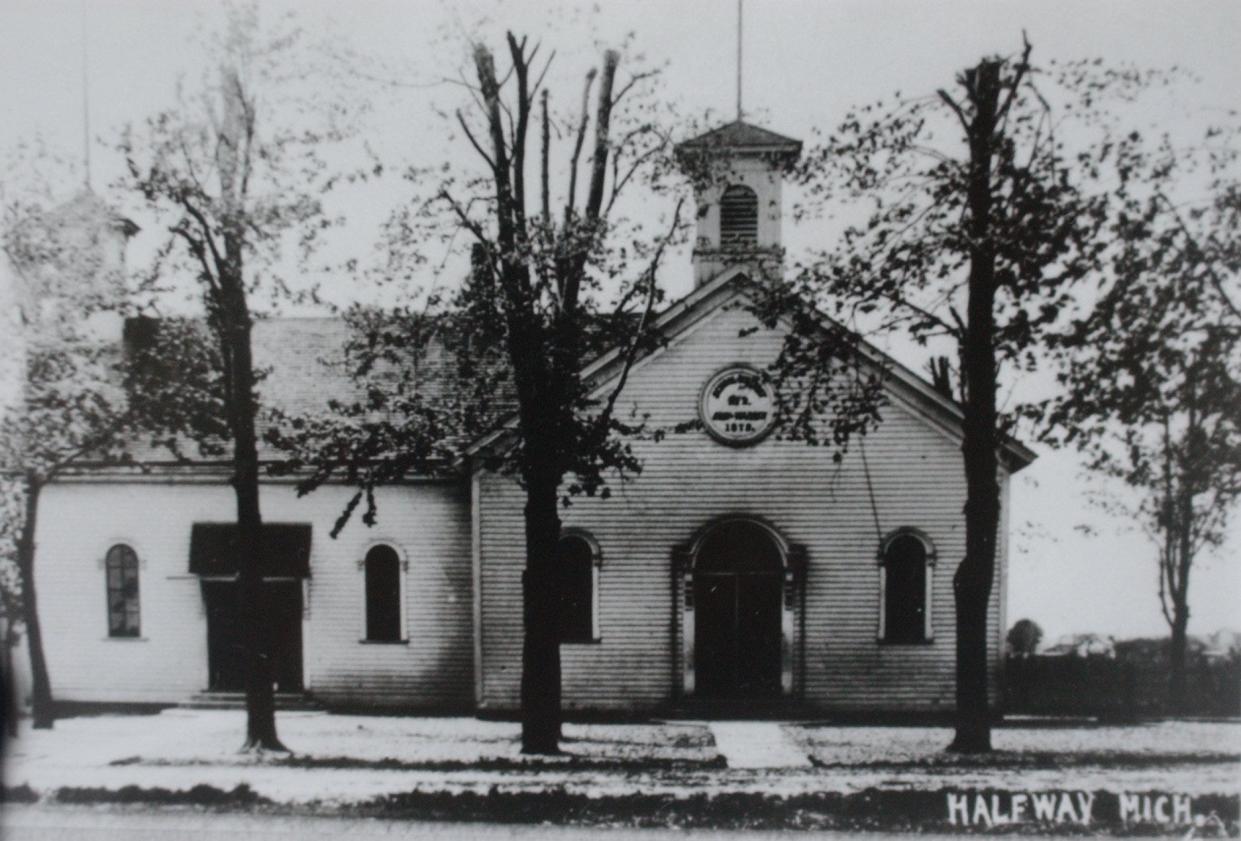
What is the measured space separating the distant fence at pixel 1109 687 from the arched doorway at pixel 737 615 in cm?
224

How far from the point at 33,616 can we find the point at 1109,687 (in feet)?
28.6

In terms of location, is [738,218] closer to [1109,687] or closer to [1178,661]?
[1178,661]

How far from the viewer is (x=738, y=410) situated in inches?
354

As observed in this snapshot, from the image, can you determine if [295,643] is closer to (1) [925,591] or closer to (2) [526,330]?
(2) [526,330]

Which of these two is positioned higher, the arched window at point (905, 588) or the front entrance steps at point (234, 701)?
the arched window at point (905, 588)

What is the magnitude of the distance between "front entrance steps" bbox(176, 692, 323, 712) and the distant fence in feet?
19.6

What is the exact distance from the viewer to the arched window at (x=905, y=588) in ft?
28.2

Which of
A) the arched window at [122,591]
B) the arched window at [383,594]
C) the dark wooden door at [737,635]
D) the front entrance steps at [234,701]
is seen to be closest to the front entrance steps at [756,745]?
the dark wooden door at [737,635]

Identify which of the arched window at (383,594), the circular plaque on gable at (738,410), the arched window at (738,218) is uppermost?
the arched window at (738,218)

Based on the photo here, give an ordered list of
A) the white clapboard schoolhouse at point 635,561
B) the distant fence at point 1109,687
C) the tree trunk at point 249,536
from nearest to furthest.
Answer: the distant fence at point 1109,687 → the tree trunk at point 249,536 → the white clapboard schoolhouse at point 635,561

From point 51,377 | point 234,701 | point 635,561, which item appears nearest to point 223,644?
point 234,701

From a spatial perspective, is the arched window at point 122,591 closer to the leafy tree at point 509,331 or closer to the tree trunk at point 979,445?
the leafy tree at point 509,331

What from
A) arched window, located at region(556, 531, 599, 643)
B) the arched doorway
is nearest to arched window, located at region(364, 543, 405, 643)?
arched window, located at region(556, 531, 599, 643)

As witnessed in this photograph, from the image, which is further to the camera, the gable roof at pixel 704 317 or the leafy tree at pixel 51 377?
the gable roof at pixel 704 317
